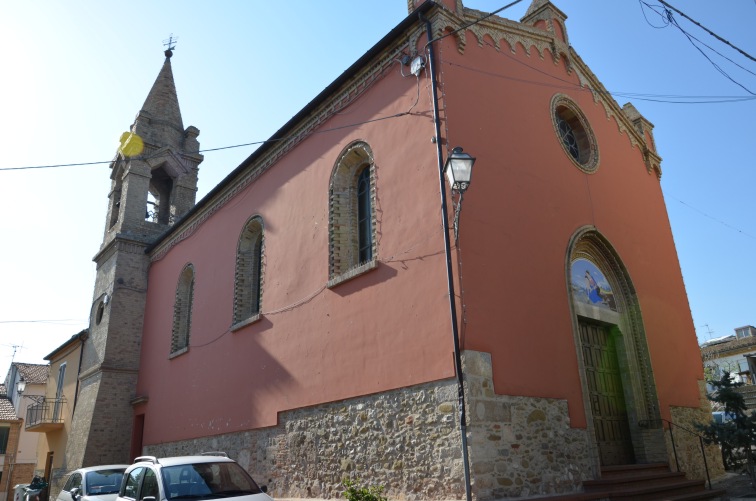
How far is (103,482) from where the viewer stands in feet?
32.2

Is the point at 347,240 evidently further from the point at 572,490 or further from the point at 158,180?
the point at 158,180

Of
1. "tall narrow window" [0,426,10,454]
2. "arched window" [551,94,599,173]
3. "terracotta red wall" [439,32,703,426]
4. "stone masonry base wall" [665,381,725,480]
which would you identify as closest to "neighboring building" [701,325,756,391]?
"stone masonry base wall" [665,381,725,480]

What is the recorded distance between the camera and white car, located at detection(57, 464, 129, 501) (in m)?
9.42

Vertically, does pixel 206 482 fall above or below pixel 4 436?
below

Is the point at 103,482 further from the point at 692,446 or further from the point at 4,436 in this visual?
the point at 4,436

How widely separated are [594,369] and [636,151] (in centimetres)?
634

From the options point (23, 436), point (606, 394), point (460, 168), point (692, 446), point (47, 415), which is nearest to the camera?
point (460, 168)

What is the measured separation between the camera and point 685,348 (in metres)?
12.3

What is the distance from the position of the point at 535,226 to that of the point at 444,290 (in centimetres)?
240

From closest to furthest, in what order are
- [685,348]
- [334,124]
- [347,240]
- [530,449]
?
[530,449]
[347,240]
[334,124]
[685,348]

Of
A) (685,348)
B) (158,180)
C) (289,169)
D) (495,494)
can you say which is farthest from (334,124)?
(158,180)

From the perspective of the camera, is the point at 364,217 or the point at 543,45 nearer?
the point at 364,217

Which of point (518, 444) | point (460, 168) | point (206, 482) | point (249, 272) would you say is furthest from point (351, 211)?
point (206, 482)

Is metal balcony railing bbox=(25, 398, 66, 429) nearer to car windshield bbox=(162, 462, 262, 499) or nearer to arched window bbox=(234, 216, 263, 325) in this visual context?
arched window bbox=(234, 216, 263, 325)
